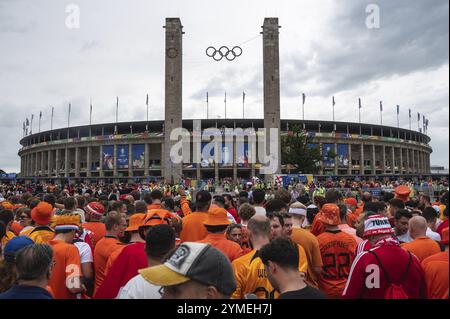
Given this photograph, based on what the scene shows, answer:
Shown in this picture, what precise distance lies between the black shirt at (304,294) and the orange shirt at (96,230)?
4489 mm

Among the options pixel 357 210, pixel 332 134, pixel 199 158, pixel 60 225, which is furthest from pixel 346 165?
pixel 60 225

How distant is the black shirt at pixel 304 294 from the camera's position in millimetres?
2877

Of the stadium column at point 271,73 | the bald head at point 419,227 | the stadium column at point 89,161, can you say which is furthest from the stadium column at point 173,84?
the bald head at point 419,227

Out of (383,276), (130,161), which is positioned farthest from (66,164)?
(383,276)

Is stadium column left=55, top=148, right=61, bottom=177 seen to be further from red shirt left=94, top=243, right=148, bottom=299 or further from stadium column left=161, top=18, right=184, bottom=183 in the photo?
red shirt left=94, top=243, right=148, bottom=299

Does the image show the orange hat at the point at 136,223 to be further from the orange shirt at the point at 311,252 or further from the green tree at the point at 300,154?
the green tree at the point at 300,154

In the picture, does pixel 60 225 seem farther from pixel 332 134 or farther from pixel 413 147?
pixel 413 147

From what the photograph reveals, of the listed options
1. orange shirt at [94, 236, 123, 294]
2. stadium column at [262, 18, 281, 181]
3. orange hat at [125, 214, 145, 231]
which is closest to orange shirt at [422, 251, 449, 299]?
orange hat at [125, 214, 145, 231]

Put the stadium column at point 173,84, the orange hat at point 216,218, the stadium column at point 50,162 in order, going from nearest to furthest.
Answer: the orange hat at point 216,218 → the stadium column at point 173,84 → the stadium column at point 50,162

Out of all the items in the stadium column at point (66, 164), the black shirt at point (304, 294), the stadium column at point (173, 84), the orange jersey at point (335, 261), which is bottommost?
the orange jersey at point (335, 261)

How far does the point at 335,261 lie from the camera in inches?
207

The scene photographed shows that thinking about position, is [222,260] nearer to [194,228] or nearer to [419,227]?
[419,227]

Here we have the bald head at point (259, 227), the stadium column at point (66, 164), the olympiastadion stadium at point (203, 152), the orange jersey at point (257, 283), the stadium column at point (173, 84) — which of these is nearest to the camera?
the orange jersey at point (257, 283)
